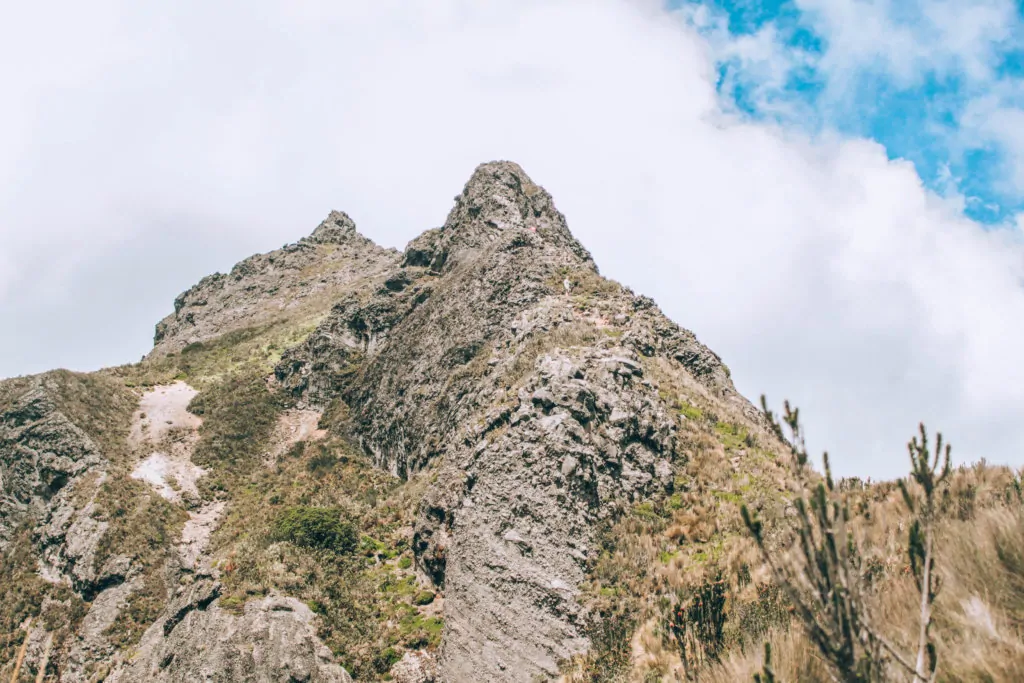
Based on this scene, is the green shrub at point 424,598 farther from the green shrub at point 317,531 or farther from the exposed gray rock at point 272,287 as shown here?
the exposed gray rock at point 272,287

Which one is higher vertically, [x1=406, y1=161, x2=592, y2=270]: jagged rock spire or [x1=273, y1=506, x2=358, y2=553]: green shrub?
[x1=406, y1=161, x2=592, y2=270]: jagged rock spire

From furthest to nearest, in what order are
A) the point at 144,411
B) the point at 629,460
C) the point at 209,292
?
the point at 209,292, the point at 144,411, the point at 629,460

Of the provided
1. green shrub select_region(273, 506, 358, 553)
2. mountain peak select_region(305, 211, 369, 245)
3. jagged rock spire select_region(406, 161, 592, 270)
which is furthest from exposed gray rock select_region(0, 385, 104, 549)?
mountain peak select_region(305, 211, 369, 245)

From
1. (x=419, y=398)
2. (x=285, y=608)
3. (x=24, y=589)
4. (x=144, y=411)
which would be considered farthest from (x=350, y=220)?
(x=285, y=608)

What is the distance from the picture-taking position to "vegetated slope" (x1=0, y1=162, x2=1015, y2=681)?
1523cm

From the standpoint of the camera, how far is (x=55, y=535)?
2916 centimetres

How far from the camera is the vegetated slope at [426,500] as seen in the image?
50.0 ft

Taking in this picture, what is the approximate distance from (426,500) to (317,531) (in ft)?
19.8

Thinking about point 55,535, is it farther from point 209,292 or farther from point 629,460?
point 209,292

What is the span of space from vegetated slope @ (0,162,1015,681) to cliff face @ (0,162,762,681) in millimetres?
112

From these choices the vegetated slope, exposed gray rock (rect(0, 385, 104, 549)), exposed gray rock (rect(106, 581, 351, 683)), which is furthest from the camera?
exposed gray rock (rect(0, 385, 104, 549))

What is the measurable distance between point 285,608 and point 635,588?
12.1 metres

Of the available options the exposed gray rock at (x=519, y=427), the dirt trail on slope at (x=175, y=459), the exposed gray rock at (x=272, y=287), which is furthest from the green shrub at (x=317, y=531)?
the exposed gray rock at (x=272, y=287)

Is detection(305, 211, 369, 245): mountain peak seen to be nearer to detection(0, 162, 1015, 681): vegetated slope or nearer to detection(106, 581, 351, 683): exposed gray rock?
detection(0, 162, 1015, 681): vegetated slope
